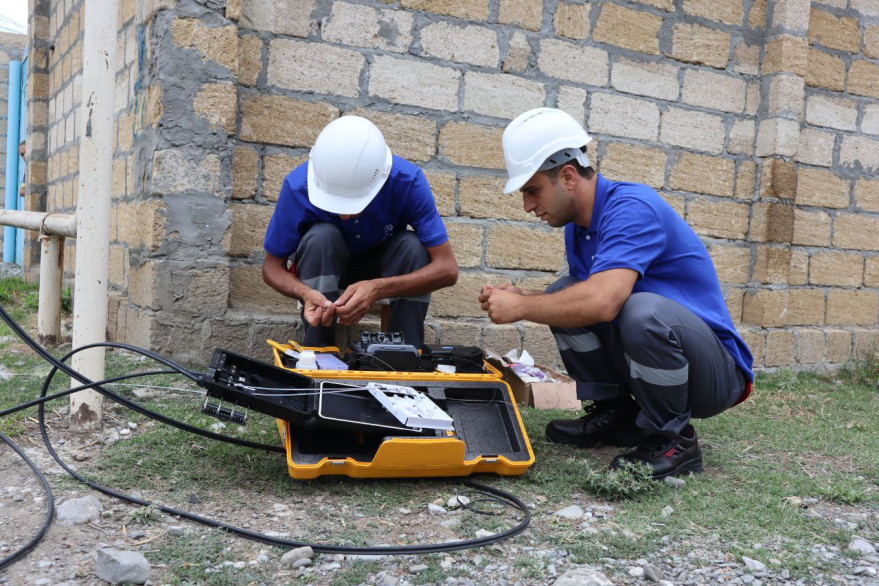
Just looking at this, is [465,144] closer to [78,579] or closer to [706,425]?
[706,425]

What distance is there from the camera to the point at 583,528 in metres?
2.05

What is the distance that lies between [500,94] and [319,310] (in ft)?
6.34

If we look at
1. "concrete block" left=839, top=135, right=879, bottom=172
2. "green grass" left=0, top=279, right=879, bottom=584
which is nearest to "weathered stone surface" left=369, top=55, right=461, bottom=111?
"green grass" left=0, top=279, right=879, bottom=584

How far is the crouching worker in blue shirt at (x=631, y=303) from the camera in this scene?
7.88 ft

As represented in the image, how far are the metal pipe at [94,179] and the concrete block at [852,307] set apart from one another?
4887mm

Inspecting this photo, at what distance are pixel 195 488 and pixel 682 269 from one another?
1740 mm

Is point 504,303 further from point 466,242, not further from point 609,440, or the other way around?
point 466,242

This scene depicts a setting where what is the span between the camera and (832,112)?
529cm

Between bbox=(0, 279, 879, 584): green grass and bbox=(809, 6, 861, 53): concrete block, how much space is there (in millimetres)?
3230

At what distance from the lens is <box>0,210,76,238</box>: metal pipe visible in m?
3.39

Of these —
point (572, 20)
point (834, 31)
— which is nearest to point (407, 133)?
point (572, 20)

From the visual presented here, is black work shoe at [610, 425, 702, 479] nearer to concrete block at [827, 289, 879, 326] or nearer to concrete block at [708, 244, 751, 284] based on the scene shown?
concrete block at [708, 244, 751, 284]

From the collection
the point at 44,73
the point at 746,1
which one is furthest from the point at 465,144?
the point at 44,73

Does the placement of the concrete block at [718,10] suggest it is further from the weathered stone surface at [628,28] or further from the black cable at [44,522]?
the black cable at [44,522]
